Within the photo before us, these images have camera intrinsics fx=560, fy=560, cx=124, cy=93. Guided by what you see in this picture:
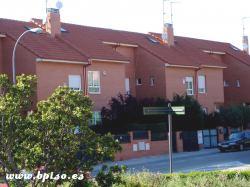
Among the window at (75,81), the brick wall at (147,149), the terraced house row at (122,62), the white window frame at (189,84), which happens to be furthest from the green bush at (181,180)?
the white window frame at (189,84)

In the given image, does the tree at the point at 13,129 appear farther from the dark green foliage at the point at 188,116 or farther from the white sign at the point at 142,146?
the dark green foliage at the point at 188,116

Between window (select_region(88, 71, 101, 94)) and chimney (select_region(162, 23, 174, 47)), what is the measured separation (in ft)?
40.5

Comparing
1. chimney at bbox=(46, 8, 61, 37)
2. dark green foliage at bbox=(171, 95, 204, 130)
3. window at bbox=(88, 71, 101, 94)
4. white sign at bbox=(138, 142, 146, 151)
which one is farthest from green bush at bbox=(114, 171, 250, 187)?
chimney at bbox=(46, 8, 61, 37)

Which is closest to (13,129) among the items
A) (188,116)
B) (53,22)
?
(53,22)

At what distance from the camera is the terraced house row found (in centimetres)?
3450

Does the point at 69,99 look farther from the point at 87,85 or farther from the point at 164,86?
the point at 164,86

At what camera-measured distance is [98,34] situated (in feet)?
144

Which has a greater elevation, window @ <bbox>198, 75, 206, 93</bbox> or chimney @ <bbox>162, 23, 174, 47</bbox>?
chimney @ <bbox>162, 23, 174, 47</bbox>

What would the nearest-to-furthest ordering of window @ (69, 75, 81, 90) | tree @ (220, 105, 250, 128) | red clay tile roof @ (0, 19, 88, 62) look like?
red clay tile roof @ (0, 19, 88, 62)
window @ (69, 75, 81, 90)
tree @ (220, 105, 250, 128)

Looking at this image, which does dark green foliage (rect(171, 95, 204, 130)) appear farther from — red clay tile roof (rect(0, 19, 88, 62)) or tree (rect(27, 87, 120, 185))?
tree (rect(27, 87, 120, 185))

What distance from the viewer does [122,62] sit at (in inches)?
1553

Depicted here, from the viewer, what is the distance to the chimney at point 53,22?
37.5m

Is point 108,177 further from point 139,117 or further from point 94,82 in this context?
point 139,117

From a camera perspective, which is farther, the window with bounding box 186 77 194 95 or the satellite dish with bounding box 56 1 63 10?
the window with bounding box 186 77 194 95
